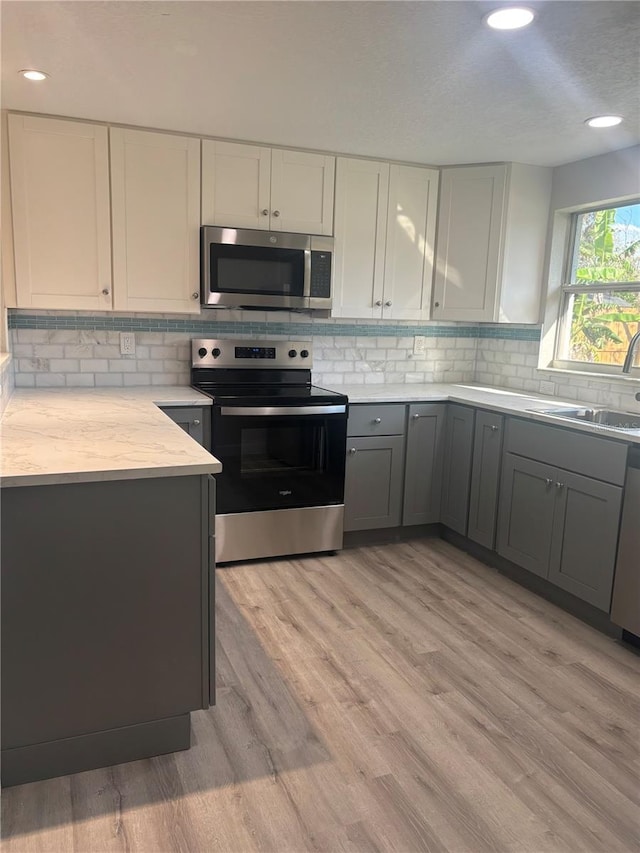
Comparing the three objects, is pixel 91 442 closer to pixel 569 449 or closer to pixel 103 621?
pixel 103 621

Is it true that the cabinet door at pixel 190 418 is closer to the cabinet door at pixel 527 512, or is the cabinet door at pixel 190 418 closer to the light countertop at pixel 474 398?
the light countertop at pixel 474 398

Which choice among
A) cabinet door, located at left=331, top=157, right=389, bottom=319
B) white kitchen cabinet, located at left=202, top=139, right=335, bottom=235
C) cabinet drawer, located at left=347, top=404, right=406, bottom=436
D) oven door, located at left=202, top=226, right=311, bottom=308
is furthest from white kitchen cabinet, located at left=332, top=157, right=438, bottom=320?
cabinet drawer, located at left=347, top=404, right=406, bottom=436

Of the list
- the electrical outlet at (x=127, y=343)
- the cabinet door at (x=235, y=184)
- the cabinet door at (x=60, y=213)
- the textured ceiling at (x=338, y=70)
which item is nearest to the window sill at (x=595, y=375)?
the textured ceiling at (x=338, y=70)

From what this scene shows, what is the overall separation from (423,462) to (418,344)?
3.00ft

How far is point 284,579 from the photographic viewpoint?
127 inches

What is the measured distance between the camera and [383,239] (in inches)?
147

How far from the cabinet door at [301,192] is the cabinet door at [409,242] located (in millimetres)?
406

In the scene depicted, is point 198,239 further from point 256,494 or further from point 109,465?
point 109,465

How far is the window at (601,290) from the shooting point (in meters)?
3.39

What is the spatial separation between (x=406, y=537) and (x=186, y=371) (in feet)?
5.46

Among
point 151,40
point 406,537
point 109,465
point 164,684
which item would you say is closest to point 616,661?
point 406,537

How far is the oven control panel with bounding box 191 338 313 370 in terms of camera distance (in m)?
3.56

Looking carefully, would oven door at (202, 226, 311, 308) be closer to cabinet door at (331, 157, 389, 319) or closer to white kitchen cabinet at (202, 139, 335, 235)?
white kitchen cabinet at (202, 139, 335, 235)

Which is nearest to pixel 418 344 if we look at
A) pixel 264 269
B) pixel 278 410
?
pixel 264 269
